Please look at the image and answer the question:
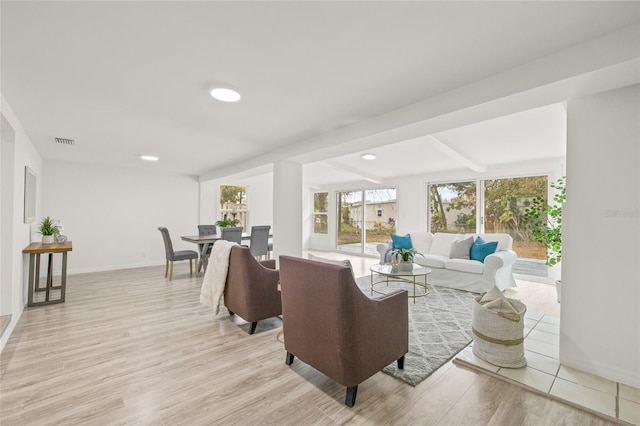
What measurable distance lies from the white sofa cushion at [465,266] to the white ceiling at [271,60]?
2.01 m

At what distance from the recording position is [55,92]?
2.41 m

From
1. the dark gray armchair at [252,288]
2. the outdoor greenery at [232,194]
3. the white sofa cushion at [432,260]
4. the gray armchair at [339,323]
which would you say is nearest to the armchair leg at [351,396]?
the gray armchair at [339,323]

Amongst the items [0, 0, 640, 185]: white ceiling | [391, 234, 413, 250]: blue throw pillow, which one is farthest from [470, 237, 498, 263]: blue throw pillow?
[0, 0, 640, 185]: white ceiling

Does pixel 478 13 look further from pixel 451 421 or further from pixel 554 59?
pixel 451 421

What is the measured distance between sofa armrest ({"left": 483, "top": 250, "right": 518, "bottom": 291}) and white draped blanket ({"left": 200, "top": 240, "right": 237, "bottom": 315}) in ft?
12.1

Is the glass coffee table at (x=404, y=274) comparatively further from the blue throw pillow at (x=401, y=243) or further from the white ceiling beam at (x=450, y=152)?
the white ceiling beam at (x=450, y=152)

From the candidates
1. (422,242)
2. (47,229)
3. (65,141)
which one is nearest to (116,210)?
(47,229)

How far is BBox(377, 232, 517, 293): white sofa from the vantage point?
168 inches

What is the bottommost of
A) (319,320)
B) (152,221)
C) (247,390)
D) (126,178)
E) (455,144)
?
(247,390)

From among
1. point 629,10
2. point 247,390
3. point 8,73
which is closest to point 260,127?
point 8,73

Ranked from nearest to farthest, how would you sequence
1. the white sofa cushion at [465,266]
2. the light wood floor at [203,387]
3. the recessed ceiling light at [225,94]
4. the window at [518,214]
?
the light wood floor at [203,387]
the recessed ceiling light at [225,94]
the white sofa cushion at [465,266]
the window at [518,214]

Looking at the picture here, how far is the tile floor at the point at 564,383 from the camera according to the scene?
1.78 metres

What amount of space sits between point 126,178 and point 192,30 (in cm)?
582

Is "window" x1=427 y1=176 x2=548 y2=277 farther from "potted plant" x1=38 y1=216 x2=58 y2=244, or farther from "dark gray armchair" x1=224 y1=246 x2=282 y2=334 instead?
"potted plant" x1=38 y1=216 x2=58 y2=244
